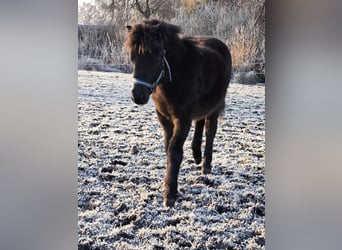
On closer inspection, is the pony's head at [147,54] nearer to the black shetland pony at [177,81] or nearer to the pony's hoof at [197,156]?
the black shetland pony at [177,81]

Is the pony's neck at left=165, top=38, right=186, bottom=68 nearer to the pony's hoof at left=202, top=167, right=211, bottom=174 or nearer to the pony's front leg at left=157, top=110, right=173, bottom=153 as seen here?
the pony's front leg at left=157, top=110, right=173, bottom=153

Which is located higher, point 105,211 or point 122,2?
point 122,2

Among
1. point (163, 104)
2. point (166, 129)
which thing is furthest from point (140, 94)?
point (166, 129)

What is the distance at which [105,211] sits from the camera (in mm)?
2826

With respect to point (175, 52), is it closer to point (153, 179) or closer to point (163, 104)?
point (163, 104)

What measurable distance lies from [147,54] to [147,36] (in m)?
0.11

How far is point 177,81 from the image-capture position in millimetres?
2895

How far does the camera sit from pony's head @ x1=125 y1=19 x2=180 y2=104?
9.18 ft

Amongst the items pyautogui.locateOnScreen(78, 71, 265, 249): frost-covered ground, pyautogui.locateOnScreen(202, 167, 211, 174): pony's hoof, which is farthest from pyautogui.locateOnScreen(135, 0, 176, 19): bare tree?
pyautogui.locateOnScreen(202, 167, 211, 174): pony's hoof

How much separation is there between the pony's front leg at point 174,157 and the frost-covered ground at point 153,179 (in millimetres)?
38

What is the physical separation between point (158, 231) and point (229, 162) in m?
0.65

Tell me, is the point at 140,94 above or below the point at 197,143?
above
